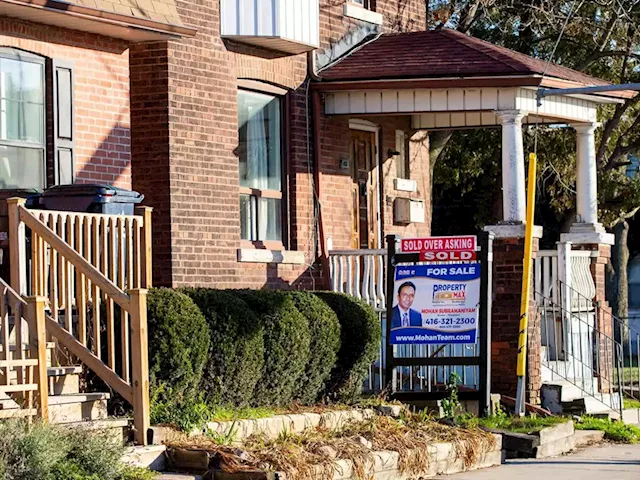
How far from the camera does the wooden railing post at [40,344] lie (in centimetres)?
1029

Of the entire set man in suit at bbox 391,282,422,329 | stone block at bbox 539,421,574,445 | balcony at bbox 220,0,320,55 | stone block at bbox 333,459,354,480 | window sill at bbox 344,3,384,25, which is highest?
window sill at bbox 344,3,384,25

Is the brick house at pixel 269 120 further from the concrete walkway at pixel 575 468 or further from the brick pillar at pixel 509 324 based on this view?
the concrete walkway at pixel 575 468

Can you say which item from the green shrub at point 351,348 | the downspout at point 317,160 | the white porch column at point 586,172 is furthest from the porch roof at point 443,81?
the green shrub at point 351,348

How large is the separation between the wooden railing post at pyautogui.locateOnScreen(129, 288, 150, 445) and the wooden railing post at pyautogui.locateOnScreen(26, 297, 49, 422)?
0.78 m

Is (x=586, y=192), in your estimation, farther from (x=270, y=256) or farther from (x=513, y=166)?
(x=270, y=256)

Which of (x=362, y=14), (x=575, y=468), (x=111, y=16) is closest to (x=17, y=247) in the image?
(x=111, y=16)

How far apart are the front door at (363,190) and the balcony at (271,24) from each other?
2332 millimetres

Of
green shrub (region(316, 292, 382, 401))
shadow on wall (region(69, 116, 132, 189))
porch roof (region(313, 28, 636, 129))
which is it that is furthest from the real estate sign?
shadow on wall (region(69, 116, 132, 189))

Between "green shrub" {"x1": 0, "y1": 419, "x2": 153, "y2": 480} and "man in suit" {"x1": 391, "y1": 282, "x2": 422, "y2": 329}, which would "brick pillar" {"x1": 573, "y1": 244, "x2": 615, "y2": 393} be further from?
"green shrub" {"x1": 0, "y1": 419, "x2": 153, "y2": 480}

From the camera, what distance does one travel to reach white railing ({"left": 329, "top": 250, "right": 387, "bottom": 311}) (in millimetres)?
17719

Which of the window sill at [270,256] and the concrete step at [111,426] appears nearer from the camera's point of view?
the concrete step at [111,426]

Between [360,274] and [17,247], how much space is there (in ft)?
24.6

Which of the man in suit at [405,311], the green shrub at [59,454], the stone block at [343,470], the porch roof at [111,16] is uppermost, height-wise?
the porch roof at [111,16]

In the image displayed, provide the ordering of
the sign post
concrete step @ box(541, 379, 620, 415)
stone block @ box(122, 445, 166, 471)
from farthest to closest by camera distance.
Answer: concrete step @ box(541, 379, 620, 415) < the sign post < stone block @ box(122, 445, 166, 471)
